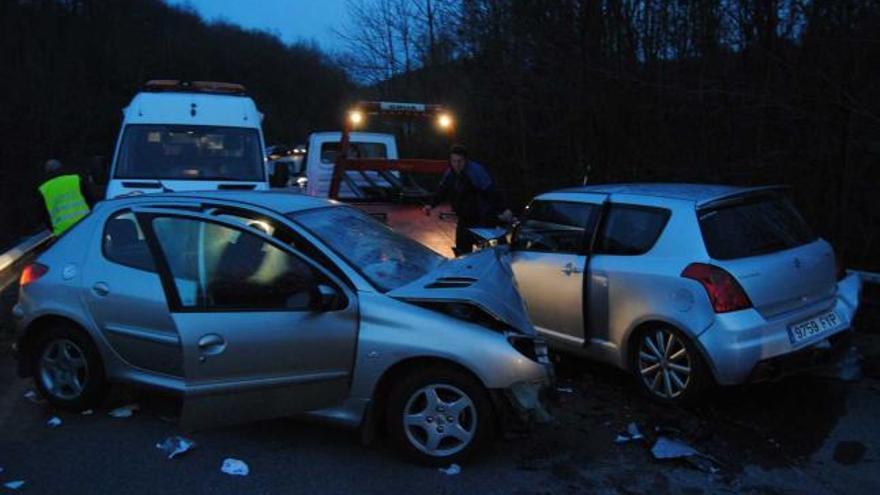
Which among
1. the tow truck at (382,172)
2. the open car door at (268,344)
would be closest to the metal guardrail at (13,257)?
the tow truck at (382,172)

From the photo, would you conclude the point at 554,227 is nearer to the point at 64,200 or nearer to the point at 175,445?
the point at 175,445

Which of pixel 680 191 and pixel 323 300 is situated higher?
pixel 680 191

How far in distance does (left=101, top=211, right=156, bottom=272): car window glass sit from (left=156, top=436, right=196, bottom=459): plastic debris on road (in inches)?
40.8

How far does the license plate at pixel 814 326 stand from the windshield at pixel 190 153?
642 cm

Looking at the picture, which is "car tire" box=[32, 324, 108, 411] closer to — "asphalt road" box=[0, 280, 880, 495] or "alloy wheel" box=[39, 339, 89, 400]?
"alloy wheel" box=[39, 339, 89, 400]

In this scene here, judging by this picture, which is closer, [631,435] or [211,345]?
[211,345]

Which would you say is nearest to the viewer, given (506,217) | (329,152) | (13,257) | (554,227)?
(554,227)

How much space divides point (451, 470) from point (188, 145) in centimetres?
659

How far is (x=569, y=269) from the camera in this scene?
606 centimetres

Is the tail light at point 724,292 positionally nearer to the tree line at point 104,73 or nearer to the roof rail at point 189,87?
the roof rail at point 189,87

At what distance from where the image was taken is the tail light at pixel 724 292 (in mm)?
5086

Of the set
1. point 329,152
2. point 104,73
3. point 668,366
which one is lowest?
point 668,366

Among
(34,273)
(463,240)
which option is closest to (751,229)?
(463,240)

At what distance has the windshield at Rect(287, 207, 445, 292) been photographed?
Answer: 4.74 m
